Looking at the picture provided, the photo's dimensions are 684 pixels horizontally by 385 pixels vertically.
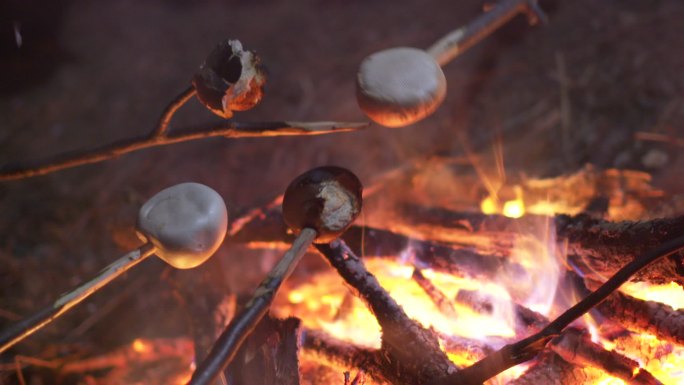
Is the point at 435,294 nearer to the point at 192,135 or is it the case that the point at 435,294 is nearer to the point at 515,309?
the point at 515,309

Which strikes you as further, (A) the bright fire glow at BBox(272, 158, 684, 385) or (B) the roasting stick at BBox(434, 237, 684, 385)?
(A) the bright fire glow at BBox(272, 158, 684, 385)

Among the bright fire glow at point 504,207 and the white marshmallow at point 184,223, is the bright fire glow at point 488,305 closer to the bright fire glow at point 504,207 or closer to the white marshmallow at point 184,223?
the bright fire glow at point 504,207

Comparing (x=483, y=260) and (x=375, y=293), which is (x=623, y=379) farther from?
(x=375, y=293)

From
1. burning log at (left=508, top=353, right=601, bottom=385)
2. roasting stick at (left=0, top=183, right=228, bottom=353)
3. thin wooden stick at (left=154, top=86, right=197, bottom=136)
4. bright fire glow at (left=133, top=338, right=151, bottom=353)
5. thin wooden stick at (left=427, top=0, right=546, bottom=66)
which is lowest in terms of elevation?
burning log at (left=508, top=353, right=601, bottom=385)

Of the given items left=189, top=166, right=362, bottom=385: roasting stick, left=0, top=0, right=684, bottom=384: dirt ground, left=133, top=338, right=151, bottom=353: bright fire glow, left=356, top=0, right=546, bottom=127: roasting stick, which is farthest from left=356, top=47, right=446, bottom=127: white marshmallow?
left=133, top=338, right=151, bottom=353: bright fire glow

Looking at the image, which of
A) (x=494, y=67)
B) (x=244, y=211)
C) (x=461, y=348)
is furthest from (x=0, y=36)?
(x=461, y=348)

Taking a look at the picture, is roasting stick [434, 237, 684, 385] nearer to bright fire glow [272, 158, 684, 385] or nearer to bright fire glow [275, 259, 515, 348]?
bright fire glow [272, 158, 684, 385]

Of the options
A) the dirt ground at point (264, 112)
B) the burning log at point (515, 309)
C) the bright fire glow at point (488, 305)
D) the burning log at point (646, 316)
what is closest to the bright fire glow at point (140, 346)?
the dirt ground at point (264, 112)

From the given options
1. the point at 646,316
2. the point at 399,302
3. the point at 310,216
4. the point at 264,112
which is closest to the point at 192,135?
the point at 310,216
